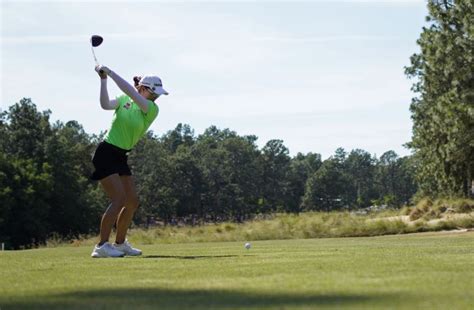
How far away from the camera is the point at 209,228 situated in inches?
1458

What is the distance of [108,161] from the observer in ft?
38.3

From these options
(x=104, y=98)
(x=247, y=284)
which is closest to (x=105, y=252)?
A: (x=104, y=98)

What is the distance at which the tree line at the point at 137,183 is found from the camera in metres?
90.2

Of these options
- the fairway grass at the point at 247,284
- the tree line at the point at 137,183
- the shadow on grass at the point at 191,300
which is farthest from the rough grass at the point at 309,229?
the shadow on grass at the point at 191,300

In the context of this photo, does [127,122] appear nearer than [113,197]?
No

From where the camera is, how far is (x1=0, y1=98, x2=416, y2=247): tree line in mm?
90156

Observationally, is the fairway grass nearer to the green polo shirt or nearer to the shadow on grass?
the shadow on grass

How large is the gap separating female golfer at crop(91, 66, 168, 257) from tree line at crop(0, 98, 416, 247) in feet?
127

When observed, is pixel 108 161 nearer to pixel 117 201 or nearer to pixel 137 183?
pixel 117 201

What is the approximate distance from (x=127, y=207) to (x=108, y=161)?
72cm

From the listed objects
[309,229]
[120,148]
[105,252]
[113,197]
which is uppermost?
[120,148]

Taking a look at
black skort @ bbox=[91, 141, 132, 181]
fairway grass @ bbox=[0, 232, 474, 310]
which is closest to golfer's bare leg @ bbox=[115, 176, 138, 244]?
black skort @ bbox=[91, 141, 132, 181]

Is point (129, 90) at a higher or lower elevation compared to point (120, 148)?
higher

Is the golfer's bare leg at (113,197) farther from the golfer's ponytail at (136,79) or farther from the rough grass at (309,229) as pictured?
the rough grass at (309,229)
